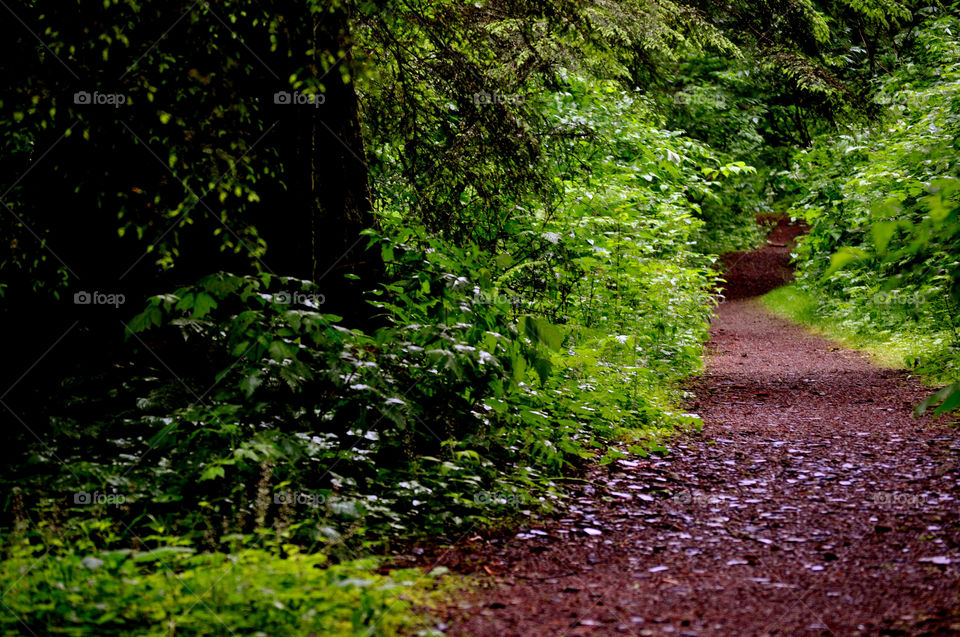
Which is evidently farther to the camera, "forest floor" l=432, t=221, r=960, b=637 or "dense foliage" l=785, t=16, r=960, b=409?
"dense foliage" l=785, t=16, r=960, b=409

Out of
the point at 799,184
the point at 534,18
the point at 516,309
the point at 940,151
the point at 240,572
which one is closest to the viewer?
the point at 240,572

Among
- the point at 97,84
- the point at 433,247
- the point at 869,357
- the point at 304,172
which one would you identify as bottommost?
the point at 869,357

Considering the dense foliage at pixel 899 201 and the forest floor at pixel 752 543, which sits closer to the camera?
the forest floor at pixel 752 543

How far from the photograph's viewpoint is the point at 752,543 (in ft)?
13.2

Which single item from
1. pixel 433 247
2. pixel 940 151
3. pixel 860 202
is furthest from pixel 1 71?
pixel 860 202

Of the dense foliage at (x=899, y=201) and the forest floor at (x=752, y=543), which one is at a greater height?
the dense foliage at (x=899, y=201)

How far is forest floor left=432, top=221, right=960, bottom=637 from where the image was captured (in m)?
3.10

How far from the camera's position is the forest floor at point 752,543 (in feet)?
10.2

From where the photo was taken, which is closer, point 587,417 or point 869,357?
point 587,417

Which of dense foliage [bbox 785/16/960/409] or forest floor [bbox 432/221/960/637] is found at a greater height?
dense foliage [bbox 785/16/960/409]

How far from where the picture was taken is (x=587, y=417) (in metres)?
6.19

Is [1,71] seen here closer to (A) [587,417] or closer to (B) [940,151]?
(A) [587,417]

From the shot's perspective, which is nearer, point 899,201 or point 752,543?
point 752,543

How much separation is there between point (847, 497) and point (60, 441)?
185 inches
